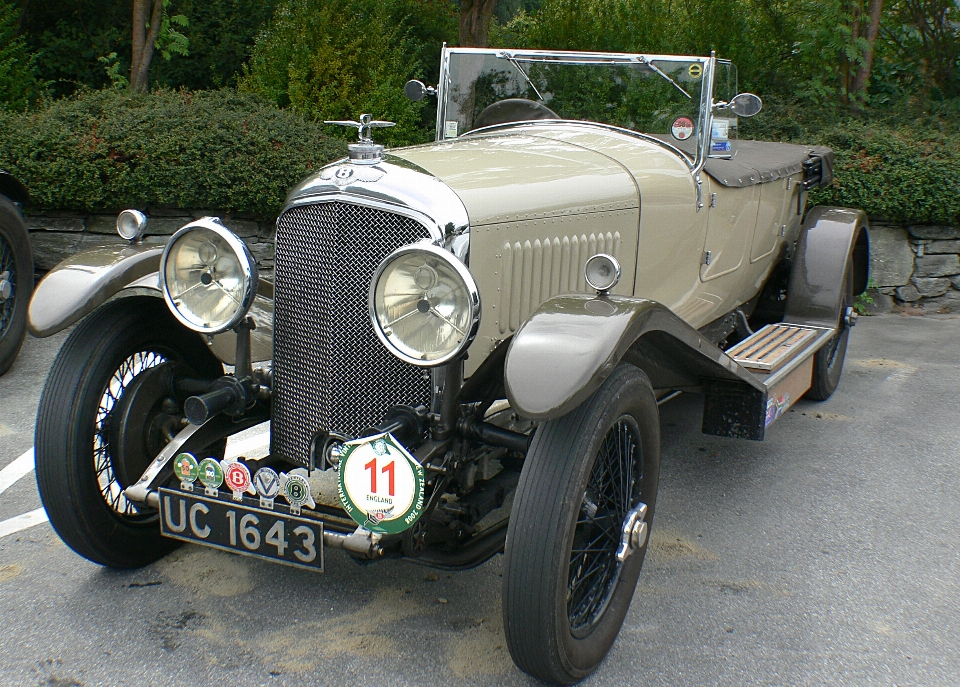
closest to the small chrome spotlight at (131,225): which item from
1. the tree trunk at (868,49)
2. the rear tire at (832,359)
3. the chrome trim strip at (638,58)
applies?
the chrome trim strip at (638,58)

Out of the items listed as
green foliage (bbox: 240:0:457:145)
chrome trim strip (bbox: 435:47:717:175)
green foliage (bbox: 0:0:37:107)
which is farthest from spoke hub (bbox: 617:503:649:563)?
green foliage (bbox: 0:0:37:107)

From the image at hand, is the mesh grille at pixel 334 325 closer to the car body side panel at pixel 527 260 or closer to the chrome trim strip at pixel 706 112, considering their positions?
the car body side panel at pixel 527 260

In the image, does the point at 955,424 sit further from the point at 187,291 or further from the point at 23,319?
the point at 23,319

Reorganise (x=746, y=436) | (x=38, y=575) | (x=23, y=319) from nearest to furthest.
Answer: (x=38, y=575) < (x=746, y=436) < (x=23, y=319)

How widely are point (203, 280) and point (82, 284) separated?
47cm

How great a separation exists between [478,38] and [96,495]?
253 inches

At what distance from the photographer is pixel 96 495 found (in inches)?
104

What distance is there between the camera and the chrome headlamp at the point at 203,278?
2494 mm

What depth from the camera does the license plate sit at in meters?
2.23

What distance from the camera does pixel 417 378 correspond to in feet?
8.08

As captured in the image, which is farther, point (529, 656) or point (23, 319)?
point (23, 319)

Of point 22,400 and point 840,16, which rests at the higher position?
point 840,16

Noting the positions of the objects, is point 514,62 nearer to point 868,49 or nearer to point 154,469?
point 154,469

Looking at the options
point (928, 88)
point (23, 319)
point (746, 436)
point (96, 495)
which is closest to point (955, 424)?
point (746, 436)
